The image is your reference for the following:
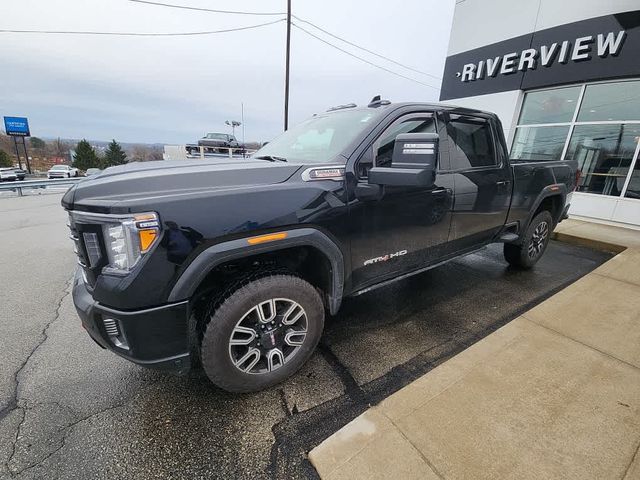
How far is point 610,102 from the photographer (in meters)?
7.62

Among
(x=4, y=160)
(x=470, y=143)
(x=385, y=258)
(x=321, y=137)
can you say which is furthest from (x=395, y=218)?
(x=4, y=160)

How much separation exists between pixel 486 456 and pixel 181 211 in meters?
2.02

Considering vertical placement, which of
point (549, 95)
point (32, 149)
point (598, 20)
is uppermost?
point (598, 20)

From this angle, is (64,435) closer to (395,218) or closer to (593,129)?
(395,218)

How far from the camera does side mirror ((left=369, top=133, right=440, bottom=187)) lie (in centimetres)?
190

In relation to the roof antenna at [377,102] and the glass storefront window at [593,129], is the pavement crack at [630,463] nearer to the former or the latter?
the roof antenna at [377,102]

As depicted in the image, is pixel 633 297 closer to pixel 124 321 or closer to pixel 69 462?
pixel 124 321

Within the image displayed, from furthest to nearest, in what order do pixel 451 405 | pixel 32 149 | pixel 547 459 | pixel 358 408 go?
pixel 32 149 → pixel 358 408 → pixel 451 405 → pixel 547 459

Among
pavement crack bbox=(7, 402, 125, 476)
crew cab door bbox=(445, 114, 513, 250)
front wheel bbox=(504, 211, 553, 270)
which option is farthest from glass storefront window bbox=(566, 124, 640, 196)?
pavement crack bbox=(7, 402, 125, 476)

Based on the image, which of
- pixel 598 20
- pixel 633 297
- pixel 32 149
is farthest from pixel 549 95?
pixel 32 149

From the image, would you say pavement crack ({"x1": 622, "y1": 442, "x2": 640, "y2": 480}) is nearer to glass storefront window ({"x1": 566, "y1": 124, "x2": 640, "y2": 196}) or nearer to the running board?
the running board

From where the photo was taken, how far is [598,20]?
291 inches

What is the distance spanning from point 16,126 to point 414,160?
174 feet

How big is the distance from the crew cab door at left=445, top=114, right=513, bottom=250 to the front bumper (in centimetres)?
253
